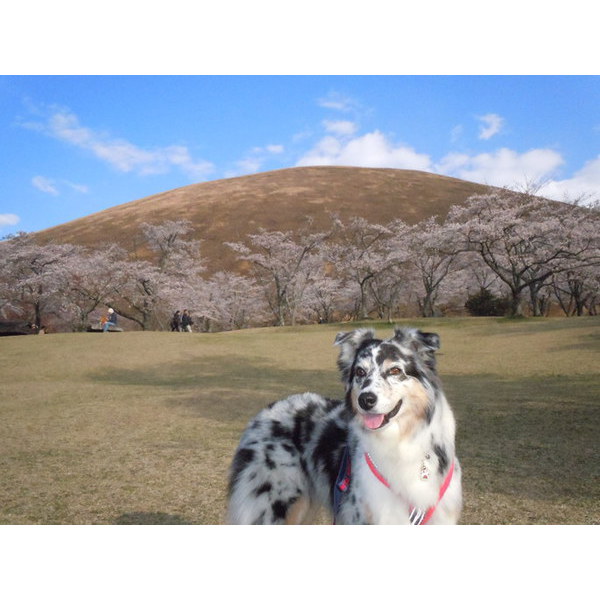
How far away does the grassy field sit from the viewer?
396 centimetres

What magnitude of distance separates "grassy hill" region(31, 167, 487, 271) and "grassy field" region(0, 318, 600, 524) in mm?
26467

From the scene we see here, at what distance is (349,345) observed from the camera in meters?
2.68

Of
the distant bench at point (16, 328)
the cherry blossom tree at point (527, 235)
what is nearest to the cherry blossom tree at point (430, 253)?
the cherry blossom tree at point (527, 235)

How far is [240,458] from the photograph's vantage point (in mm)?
2918

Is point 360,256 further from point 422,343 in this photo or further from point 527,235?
point 422,343

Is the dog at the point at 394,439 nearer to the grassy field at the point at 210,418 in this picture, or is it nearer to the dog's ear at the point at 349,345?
the dog's ear at the point at 349,345

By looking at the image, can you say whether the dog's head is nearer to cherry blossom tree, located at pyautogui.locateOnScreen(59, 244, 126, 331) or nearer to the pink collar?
the pink collar

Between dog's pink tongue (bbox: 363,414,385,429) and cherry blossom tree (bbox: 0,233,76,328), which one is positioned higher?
cherry blossom tree (bbox: 0,233,76,328)

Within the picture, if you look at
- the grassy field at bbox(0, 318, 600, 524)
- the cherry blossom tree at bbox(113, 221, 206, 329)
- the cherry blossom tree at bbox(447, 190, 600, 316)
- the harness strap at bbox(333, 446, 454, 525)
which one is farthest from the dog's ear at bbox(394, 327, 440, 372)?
the cherry blossom tree at bbox(113, 221, 206, 329)

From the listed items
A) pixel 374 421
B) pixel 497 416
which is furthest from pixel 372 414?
pixel 497 416

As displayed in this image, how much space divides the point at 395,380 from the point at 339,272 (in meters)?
31.7

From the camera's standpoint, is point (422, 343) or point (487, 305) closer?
point (422, 343)

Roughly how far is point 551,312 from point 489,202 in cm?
1272
